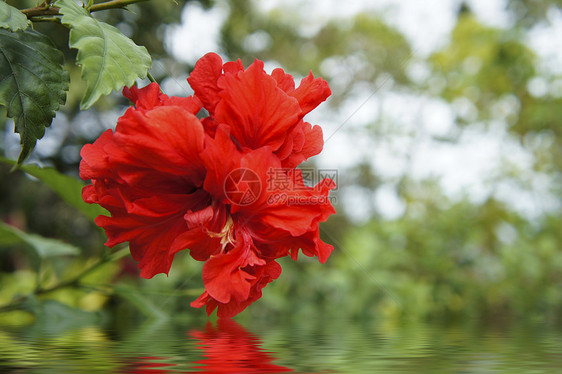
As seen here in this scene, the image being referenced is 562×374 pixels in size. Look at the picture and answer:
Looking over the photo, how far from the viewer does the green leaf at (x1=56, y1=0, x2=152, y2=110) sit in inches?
20.9

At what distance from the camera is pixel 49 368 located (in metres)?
0.67

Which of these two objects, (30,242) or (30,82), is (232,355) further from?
(30,242)

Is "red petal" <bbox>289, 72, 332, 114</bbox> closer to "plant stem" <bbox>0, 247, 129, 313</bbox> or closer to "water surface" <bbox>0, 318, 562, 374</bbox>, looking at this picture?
"water surface" <bbox>0, 318, 562, 374</bbox>

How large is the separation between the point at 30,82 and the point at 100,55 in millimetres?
152

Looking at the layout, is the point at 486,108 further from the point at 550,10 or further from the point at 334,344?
the point at 334,344

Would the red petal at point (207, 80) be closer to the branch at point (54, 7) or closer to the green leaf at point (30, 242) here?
the branch at point (54, 7)

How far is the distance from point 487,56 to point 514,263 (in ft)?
15.3

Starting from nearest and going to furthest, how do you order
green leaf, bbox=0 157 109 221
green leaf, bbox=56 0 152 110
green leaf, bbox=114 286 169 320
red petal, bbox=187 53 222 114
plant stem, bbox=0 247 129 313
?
green leaf, bbox=56 0 152 110 < red petal, bbox=187 53 222 114 < green leaf, bbox=0 157 109 221 < plant stem, bbox=0 247 129 313 < green leaf, bbox=114 286 169 320

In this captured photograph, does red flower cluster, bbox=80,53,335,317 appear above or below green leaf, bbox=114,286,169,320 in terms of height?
above

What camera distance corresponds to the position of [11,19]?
586mm

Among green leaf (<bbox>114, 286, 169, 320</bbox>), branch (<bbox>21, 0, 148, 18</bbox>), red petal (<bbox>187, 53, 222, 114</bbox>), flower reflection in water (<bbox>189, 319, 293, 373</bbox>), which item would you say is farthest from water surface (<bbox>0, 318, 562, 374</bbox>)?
branch (<bbox>21, 0, 148, 18</bbox>)

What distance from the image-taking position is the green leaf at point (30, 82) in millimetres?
628

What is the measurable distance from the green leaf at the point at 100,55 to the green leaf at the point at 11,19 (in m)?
0.05

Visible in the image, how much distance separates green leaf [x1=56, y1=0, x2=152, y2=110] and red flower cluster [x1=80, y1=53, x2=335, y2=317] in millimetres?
38
